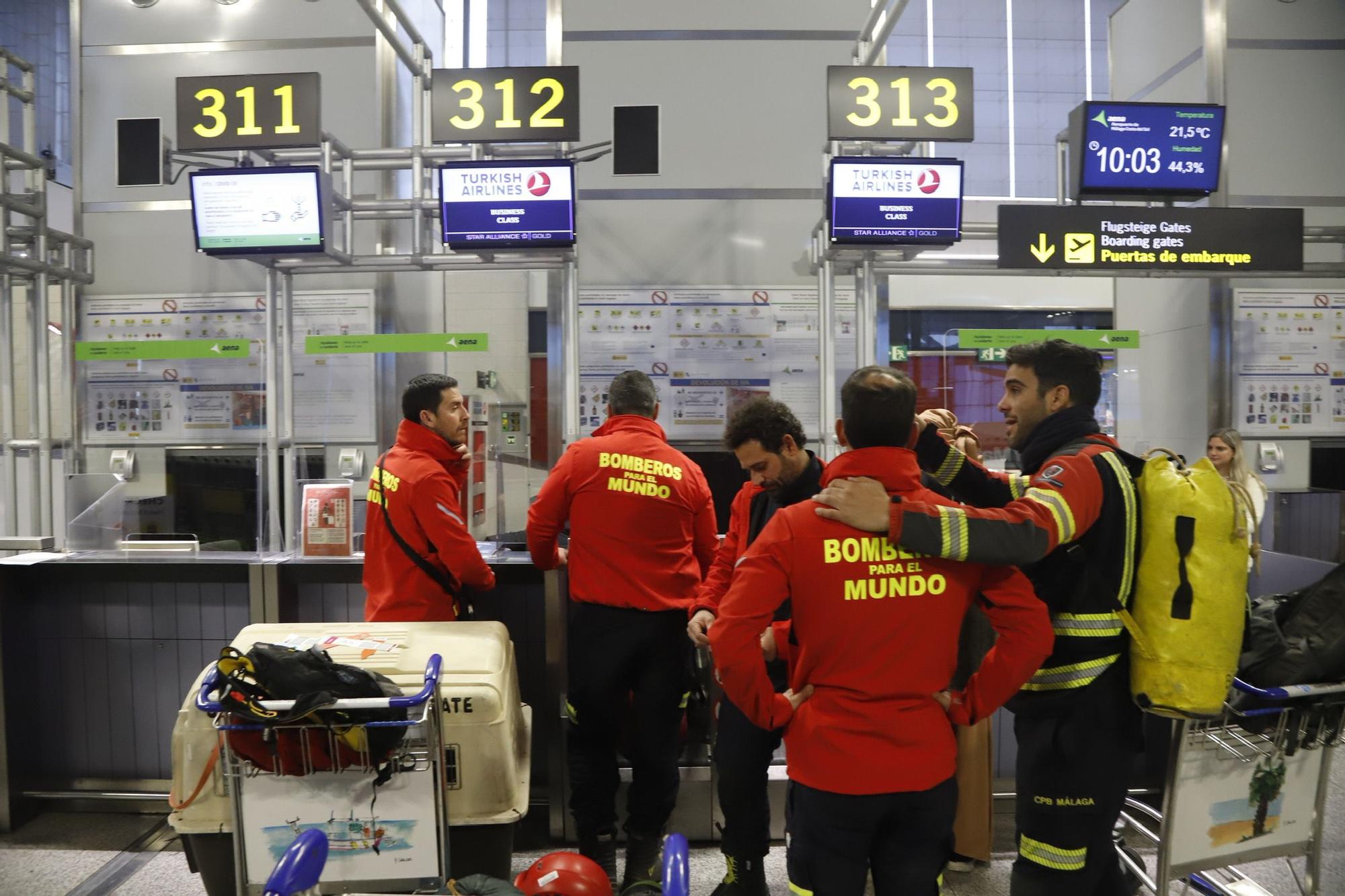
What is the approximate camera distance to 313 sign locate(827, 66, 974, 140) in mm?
4449

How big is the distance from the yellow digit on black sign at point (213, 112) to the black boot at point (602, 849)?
3.93 m

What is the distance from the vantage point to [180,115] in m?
4.78

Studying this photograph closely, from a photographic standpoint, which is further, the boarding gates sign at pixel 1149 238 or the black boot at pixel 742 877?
the boarding gates sign at pixel 1149 238

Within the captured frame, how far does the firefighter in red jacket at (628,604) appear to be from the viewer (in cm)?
296

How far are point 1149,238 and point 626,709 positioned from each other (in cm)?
326

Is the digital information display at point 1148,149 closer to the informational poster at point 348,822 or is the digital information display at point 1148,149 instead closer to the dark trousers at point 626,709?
the dark trousers at point 626,709

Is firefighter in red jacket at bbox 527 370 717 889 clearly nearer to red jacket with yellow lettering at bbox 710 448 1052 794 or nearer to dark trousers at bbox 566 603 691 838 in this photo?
dark trousers at bbox 566 603 691 838

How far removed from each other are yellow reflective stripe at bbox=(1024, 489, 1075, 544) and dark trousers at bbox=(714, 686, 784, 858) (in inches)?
38.4

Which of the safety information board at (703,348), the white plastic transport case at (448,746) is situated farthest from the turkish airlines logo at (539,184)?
the white plastic transport case at (448,746)

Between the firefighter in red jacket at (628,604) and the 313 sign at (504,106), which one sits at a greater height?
the 313 sign at (504,106)

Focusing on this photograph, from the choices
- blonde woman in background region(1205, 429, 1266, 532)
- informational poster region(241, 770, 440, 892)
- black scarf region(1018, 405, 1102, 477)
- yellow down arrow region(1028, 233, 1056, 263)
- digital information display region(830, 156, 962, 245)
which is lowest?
informational poster region(241, 770, 440, 892)

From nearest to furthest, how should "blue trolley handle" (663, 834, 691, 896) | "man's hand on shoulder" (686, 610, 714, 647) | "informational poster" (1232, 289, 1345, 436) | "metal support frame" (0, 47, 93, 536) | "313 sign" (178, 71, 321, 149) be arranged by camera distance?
"blue trolley handle" (663, 834, 691, 896)
"man's hand on shoulder" (686, 610, 714, 647)
"313 sign" (178, 71, 321, 149)
"metal support frame" (0, 47, 93, 536)
"informational poster" (1232, 289, 1345, 436)

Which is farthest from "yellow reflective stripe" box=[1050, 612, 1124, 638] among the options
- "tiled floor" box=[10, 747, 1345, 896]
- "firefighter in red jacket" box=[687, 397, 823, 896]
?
"tiled floor" box=[10, 747, 1345, 896]

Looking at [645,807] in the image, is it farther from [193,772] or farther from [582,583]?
[193,772]
